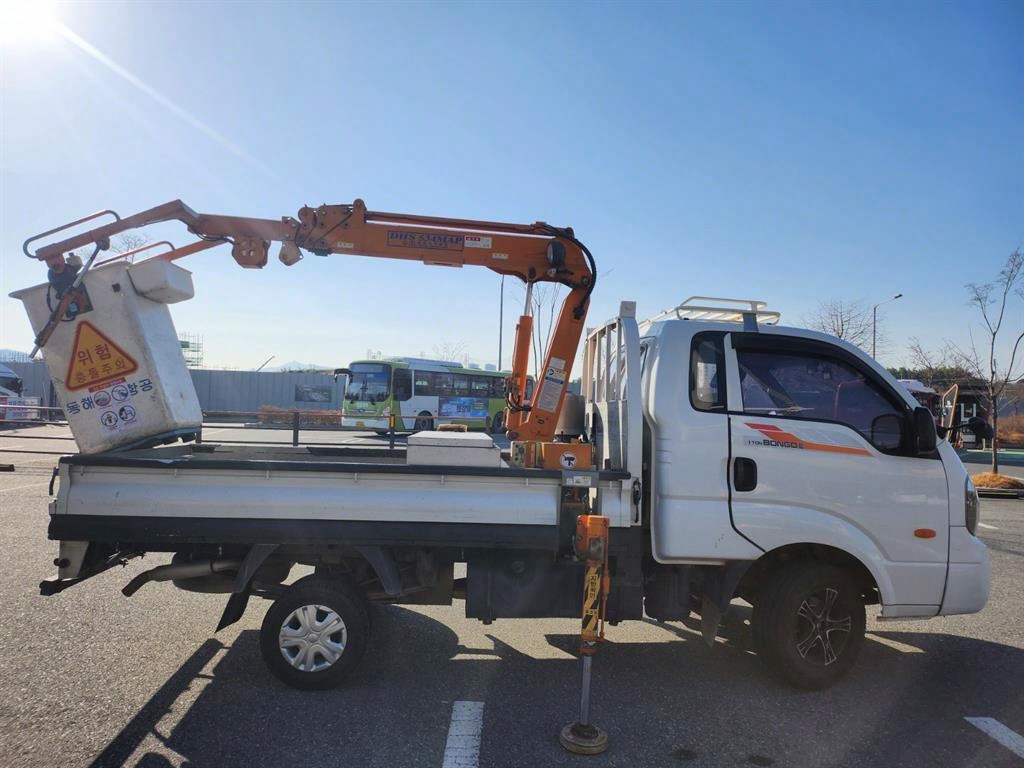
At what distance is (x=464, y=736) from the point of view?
12.4 feet

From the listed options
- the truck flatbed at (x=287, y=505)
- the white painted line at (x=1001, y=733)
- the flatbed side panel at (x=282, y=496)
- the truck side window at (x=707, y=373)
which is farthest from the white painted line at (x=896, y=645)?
the flatbed side panel at (x=282, y=496)

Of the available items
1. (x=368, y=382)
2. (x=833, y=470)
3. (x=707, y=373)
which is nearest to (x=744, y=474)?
(x=833, y=470)

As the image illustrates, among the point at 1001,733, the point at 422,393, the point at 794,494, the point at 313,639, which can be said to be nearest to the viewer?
the point at 1001,733

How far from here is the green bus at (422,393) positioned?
28.2 meters

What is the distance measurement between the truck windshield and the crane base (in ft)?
82.3

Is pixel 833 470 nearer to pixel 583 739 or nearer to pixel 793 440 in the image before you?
pixel 793 440

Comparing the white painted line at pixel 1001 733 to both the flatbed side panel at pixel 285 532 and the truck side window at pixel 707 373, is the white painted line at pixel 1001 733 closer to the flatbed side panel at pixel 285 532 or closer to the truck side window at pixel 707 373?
the truck side window at pixel 707 373

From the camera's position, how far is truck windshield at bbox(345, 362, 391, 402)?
28203 mm

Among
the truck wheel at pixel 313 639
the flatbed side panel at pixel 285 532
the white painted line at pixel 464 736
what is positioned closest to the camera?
the white painted line at pixel 464 736

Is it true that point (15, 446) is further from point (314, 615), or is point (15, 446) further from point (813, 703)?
point (813, 703)

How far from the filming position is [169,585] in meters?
6.70

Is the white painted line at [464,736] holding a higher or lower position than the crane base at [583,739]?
lower

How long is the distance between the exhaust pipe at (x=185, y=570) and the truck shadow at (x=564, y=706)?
66 centimetres

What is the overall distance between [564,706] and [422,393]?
2555cm
